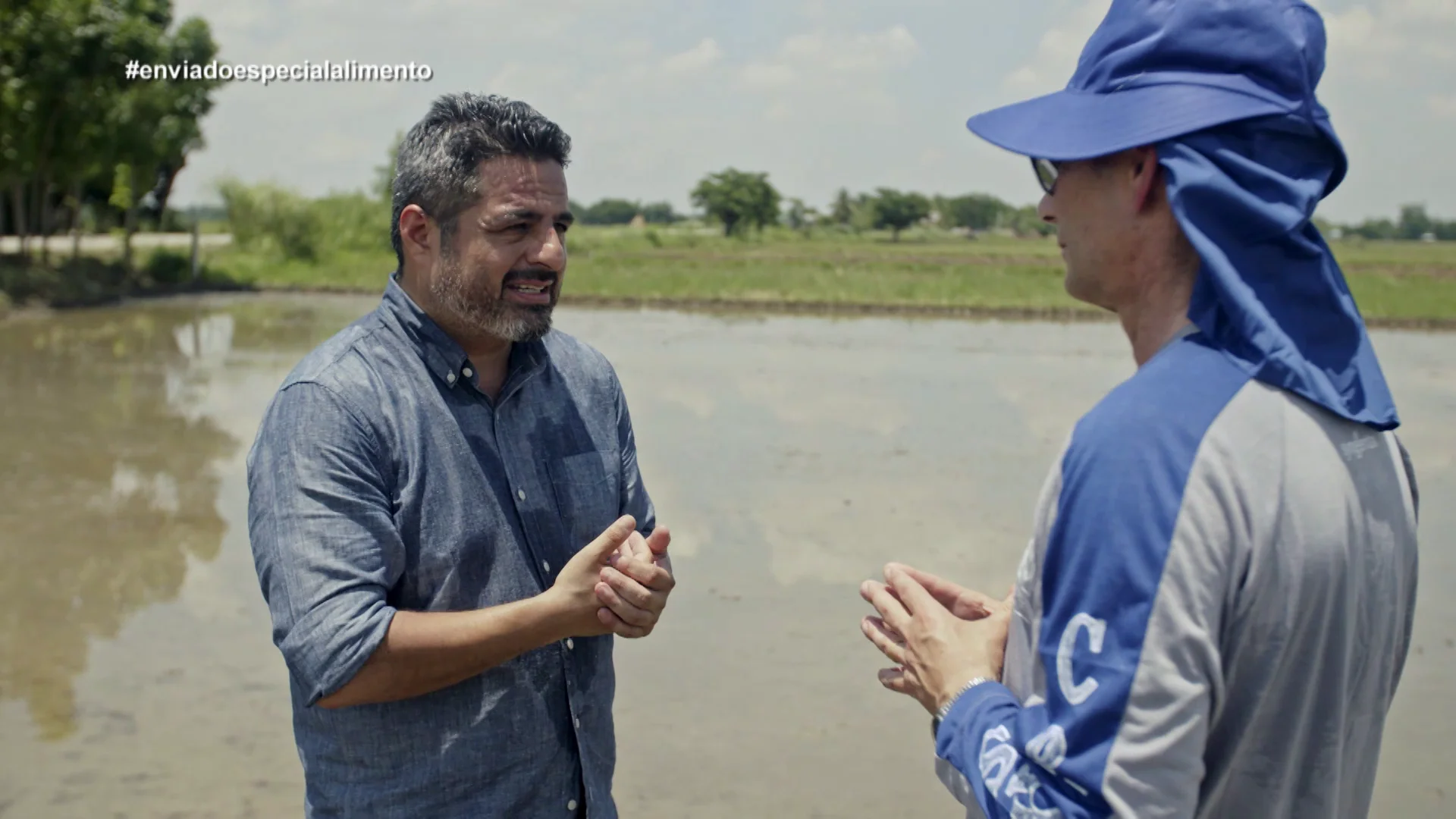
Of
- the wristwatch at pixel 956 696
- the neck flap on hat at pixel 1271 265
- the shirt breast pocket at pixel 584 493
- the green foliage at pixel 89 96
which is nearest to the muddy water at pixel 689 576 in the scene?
the shirt breast pocket at pixel 584 493

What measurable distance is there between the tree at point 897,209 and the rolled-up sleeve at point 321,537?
7295 centimetres

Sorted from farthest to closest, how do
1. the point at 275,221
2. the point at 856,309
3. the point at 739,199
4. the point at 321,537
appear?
1. the point at 739,199
2. the point at 275,221
3. the point at 856,309
4. the point at 321,537

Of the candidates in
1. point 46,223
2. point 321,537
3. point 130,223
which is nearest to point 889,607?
point 321,537

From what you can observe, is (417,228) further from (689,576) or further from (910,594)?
(689,576)

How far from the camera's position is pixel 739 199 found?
69.5 metres

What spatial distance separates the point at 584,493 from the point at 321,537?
0.53 m

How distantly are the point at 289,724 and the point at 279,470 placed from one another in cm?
334

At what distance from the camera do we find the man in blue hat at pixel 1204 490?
125 cm

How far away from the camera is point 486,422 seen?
2.12 metres

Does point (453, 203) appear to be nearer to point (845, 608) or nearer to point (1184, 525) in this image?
point (1184, 525)

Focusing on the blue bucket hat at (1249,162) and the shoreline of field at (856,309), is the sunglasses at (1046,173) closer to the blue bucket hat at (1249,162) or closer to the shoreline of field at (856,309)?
the blue bucket hat at (1249,162)

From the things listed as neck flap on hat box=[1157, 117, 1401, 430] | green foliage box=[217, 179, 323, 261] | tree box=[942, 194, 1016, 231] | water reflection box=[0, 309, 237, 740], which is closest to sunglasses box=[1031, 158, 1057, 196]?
neck flap on hat box=[1157, 117, 1401, 430]

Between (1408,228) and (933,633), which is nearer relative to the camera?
(933,633)

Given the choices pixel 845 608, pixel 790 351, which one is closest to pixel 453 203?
pixel 845 608
